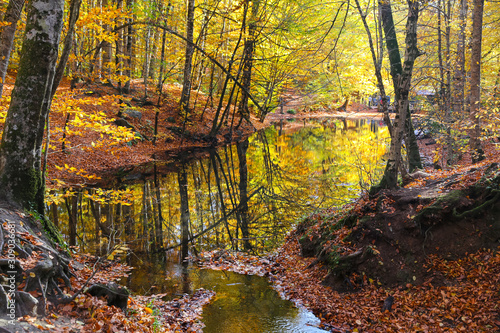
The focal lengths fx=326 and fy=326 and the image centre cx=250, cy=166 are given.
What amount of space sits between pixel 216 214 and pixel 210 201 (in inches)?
54.4

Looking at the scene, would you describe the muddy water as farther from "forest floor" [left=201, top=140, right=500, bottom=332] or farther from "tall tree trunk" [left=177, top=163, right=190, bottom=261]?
"tall tree trunk" [left=177, top=163, right=190, bottom=261]

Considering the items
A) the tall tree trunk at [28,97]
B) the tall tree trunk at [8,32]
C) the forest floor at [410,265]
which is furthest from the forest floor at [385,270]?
the tall tree trunk at [8,32]

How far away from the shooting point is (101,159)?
53.7 feet

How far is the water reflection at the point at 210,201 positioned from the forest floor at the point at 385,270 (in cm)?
136

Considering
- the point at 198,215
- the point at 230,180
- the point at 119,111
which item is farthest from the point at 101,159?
the point at 198,215

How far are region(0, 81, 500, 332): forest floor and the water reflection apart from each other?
1361 mm

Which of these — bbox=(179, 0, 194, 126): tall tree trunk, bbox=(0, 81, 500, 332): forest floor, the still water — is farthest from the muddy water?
bbox=(179, 0, 194, 126): tall tree trunk

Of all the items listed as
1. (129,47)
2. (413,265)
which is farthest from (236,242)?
(129,47)

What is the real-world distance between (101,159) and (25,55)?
11920 millimetres

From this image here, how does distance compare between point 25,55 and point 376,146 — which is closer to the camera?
point 25,55

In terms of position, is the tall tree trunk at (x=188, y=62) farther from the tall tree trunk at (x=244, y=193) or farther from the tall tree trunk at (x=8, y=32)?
the tall tree trunk at (x=8, y=32)

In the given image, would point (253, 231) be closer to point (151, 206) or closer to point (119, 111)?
point (151, 206)

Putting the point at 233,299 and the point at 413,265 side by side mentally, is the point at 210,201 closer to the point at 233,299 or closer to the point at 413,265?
the point at 233,299

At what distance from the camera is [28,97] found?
5254 millimetres
